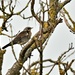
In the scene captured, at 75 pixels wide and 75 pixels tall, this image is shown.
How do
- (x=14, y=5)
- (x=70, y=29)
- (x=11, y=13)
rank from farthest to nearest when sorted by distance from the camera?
(x=70, y=29), (x=11, y=13), (x=14, y=5)

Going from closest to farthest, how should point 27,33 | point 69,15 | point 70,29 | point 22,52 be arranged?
1. point 22,52
2. point 70,29
3. point 69,15
4. point 27,33

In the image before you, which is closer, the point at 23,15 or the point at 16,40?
the point at 23,15

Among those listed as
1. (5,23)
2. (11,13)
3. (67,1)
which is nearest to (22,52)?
(11,13)

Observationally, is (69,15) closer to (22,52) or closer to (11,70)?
(11,70)

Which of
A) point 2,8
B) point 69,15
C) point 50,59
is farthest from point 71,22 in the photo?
point 2,8

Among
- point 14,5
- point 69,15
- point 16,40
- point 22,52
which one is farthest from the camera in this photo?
point 16,40

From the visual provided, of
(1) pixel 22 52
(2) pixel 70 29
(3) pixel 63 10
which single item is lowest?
(1) pixel 22 52

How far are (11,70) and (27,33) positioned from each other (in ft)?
11.2

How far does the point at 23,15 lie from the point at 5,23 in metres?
0.57

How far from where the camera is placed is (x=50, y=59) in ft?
28.4

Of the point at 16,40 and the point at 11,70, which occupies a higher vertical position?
the point at 16,40

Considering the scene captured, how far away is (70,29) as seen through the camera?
892cm

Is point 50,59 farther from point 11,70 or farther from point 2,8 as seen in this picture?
point 2,8

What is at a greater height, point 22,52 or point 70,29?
point 70,29
